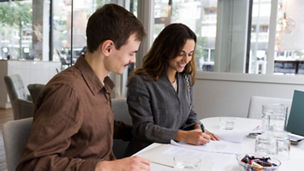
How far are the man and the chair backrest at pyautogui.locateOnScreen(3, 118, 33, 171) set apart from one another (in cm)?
17

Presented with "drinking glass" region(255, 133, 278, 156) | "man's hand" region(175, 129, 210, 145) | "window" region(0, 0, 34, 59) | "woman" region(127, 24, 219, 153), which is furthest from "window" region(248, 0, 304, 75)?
"window" region(0, 0, 34, 59)

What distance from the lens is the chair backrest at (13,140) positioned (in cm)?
98

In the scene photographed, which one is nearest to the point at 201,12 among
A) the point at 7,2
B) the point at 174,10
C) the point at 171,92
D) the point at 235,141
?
the point at 174,10

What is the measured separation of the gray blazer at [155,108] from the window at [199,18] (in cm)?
198

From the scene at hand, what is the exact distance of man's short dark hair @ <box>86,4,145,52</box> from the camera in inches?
41.2

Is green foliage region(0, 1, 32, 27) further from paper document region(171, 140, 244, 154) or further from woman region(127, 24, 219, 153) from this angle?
paper document region(171, 140, 244, 154)

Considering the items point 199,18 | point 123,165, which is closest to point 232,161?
point 123,165

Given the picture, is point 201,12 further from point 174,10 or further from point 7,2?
point 7,2

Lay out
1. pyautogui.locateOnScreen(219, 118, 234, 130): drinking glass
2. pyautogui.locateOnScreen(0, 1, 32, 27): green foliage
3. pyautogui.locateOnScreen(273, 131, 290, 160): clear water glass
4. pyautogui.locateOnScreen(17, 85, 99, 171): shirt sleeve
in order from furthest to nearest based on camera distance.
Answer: pyautogui.locateOnScreen(0, 1, 32, 27): green foliage < pyautogui.locateOnScreen(219, 118, 234, 130): drinking glass < pyautogui.locateOnScreen(273, 131, 290, 160): clear water glass < pyautogui.locateOnScreen(17, 85, 99, 171): shirt sleeve

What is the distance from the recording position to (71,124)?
85 cm

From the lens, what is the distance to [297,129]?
150 cm

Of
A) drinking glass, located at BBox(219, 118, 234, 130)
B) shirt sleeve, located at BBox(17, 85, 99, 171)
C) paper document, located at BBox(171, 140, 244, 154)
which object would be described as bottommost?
drinking glass, located at BBox(219, 118, 234, 130)

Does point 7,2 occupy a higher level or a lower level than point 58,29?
higher

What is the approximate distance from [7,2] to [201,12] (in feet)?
18.0
